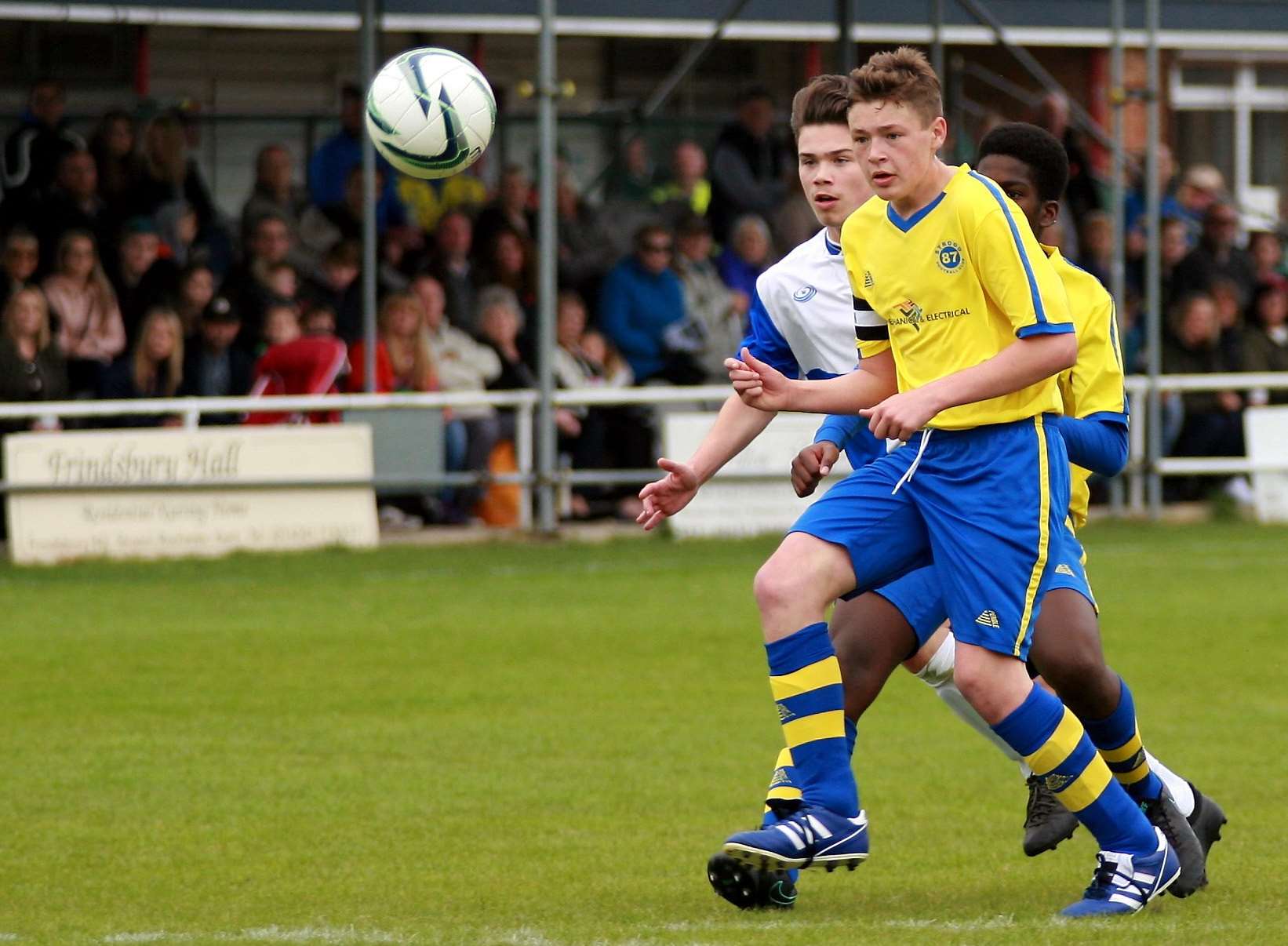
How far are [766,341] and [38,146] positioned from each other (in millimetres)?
10125

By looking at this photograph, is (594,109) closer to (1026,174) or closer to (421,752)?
(421,752)

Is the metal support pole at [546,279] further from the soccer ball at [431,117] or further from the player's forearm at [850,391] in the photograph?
the player's forearm at [850,391]

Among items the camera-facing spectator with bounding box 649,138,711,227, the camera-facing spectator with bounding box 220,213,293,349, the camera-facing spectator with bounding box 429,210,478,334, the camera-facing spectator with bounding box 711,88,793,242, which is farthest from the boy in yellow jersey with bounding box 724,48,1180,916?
the camera-facing spectator with bounding box 711,88,793,242

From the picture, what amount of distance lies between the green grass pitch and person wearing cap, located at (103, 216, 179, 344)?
1971 millimetres

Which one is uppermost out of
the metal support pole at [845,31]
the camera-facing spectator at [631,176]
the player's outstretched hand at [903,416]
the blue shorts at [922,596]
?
the metal support pole at [845,31]

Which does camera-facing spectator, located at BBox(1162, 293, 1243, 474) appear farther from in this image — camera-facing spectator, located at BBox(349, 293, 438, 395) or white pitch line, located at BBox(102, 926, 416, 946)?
white pitch line, located at BBox(102, 926, 416, 946)

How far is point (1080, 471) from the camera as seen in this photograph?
226 inches

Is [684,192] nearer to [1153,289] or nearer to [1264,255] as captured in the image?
[1153,289]

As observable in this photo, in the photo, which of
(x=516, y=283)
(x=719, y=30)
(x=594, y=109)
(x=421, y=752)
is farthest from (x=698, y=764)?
(x=594, y=109)

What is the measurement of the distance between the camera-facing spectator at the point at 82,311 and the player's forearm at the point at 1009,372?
9755 mm

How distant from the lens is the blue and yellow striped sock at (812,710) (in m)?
5.09

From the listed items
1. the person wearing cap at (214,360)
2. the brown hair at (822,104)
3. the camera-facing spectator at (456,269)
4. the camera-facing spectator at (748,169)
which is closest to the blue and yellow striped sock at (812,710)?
the brown hair at (822,104)

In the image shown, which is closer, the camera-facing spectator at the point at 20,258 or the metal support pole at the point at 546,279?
the camera-facing spectator at the point at 20,258

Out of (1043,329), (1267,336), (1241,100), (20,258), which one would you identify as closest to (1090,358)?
(1043,329)
